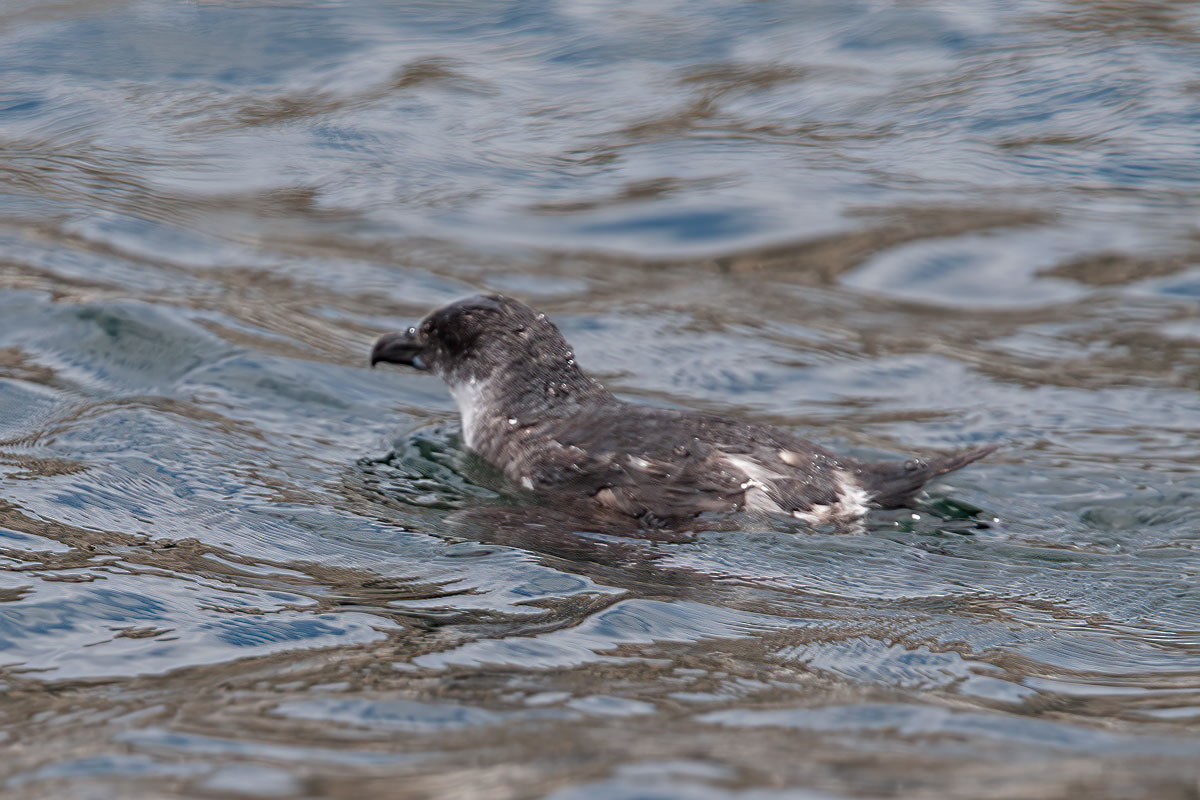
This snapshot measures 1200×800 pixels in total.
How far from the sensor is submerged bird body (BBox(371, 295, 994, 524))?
21.8 ft

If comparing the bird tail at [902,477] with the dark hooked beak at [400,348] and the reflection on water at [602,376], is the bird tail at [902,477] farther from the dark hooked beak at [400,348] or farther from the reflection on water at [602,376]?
the dark hooked beak at [400,348]

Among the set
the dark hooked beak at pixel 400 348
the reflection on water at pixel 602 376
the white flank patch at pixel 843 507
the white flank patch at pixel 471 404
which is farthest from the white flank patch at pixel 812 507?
the dark hooked beak at pixel 400 348

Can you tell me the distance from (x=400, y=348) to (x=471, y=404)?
0.52 meters

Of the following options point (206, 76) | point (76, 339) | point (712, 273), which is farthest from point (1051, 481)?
point (206, 76)

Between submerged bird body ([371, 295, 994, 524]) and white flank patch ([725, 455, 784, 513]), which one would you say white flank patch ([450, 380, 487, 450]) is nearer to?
submerged bird body ([371, 295, 994, 524])

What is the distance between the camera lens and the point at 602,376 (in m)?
9.41

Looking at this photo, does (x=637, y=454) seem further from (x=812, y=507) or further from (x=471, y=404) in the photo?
(x=471, y=404)

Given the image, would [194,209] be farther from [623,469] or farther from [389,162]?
[623,469]

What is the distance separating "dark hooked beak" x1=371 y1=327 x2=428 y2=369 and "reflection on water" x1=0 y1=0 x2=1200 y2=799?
0.41 m

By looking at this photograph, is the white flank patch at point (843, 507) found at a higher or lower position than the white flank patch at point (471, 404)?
lower

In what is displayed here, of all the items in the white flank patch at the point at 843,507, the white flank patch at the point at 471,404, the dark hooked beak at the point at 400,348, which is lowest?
the white flank patch at the point at 843,507

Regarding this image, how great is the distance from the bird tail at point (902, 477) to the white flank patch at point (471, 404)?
6.70 feet

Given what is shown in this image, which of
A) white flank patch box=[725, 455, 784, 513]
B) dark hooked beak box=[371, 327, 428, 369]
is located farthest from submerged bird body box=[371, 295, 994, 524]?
dark hooked beak box=[371, 327, 428, 369]

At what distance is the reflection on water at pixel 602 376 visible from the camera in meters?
4.32
